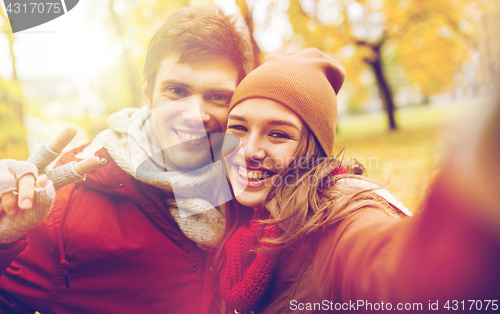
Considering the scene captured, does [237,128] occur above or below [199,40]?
below

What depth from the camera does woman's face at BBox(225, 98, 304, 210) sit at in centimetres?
155

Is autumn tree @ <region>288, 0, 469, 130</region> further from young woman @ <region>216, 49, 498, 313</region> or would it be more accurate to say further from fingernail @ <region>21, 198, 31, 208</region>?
fingernail @ <region>21, 198, 31, 208</region>

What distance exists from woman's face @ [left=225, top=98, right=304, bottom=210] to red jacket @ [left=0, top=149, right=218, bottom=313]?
60 centimetres

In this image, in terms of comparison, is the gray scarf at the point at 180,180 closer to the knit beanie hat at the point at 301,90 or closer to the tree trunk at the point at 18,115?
the knit beanie hat at the point at 301,90

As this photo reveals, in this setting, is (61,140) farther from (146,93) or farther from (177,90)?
(146,93)

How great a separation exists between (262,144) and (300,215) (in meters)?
0.43

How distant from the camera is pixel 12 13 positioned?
345 cm

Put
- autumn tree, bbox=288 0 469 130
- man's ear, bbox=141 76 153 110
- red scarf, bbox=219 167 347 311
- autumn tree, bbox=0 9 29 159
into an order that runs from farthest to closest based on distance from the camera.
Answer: autumn tree, bbox=288 0 469 130 < autumn tree, bbox=0 9 29 159 < man's ear, bbox=141 76 153 110 < red scarf, bbox=219 167 347 311

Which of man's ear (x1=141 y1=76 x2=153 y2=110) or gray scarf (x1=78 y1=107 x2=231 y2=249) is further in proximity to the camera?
man's ear (x1=141 y1=76 x2=153 y2=110)

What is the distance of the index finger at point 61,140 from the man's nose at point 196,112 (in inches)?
30.4

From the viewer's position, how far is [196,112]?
76.8 inches

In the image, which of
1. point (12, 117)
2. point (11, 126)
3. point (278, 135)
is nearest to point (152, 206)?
point (278, 135)

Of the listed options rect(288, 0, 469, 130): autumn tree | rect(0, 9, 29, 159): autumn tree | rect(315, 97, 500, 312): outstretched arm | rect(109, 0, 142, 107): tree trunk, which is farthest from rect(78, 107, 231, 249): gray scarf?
rect(109, 0, 142, 107): tree trunk

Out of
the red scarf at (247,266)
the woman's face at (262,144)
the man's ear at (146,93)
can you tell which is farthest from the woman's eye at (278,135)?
the man's ear at (146,93)
